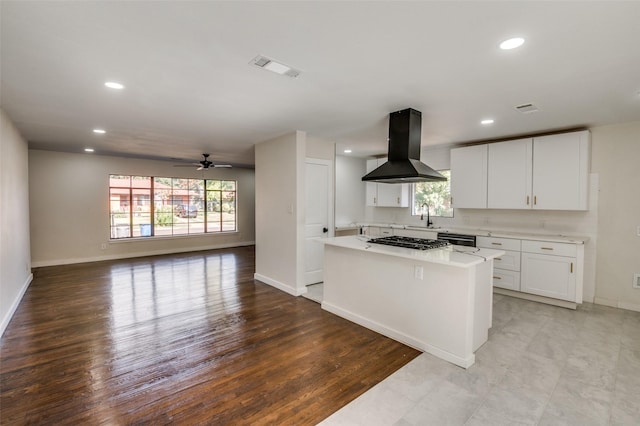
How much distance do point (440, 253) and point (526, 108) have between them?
1943 millimetres

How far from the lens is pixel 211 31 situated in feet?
6.15

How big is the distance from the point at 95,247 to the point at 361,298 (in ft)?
22.1

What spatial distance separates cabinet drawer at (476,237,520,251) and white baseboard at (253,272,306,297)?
2.89 m

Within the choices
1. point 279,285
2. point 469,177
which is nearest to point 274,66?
point 279,285

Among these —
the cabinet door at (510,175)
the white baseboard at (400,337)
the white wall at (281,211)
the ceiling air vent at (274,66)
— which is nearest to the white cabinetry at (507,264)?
the cabinet door at (510,175)

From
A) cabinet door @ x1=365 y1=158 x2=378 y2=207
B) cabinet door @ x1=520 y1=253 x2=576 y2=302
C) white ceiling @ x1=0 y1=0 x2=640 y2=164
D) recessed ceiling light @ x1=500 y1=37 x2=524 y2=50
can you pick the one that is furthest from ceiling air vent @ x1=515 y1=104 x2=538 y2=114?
cabinet door @ x1=365 y1=158 x2=378 y2=207

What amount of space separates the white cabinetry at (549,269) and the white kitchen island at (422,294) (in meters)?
1.62

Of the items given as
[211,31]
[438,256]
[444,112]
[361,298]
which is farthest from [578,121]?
[211,31]

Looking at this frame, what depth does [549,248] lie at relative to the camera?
4.13 m

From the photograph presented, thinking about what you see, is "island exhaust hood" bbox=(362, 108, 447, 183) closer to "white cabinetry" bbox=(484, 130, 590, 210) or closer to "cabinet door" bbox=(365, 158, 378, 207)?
"white cabinetry" bbox=(484, 130, 590, 210)

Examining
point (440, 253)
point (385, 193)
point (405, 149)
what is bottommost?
point (440, 253)

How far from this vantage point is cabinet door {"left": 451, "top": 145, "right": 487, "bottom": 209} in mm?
4996

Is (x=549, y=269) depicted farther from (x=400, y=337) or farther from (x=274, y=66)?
(x=274, y=66)

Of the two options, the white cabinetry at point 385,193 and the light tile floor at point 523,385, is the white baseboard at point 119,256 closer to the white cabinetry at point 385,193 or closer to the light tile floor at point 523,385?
the white cabinetry at point 385,193
